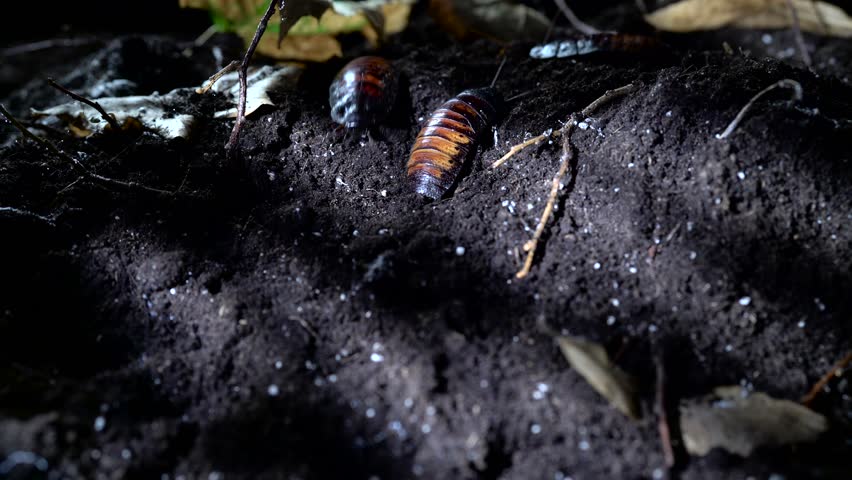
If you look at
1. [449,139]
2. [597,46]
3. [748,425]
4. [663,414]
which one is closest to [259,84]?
[449,139]

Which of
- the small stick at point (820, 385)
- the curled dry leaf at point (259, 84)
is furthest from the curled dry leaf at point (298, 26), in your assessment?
the small stick at point (820, 385)

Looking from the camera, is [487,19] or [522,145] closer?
[522,145]

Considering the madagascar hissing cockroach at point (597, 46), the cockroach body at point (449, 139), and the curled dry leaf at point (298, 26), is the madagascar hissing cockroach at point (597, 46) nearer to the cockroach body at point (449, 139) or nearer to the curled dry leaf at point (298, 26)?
the cockroach body at point (449, 139)

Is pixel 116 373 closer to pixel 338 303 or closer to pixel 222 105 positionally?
pixel 338 303

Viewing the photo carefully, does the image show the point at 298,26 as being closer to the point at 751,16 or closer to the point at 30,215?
the point at 30,215

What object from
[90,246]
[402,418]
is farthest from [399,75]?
[402,418]
